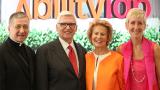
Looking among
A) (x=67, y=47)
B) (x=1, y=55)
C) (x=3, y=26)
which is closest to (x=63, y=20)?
(x=67, y=47)

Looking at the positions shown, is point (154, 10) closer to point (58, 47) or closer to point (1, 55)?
point (58, 47)

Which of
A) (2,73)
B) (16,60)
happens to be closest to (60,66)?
(16,60)

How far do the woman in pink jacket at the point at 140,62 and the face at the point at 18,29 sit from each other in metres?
0.96

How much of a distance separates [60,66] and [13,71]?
399 millimetres

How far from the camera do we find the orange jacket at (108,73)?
2.94 metres

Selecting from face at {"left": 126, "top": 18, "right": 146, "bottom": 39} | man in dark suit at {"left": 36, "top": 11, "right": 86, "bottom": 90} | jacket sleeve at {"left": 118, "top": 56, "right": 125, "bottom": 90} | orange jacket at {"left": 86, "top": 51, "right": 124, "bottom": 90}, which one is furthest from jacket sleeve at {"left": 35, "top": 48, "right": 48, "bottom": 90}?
face at {"left": 126, "top": 18, "right": 146, "bottom": 39}

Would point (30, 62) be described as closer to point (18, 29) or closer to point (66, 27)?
point (18, 29)

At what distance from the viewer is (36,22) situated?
17.4 feet

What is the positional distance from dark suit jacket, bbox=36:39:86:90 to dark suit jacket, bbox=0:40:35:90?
3.7 inches

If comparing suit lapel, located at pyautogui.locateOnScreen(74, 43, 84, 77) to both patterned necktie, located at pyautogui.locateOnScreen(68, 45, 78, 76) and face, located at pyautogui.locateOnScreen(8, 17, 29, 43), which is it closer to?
patterned necktie, located at pyautogui.locateOnScreen(68, 45, 78, 76)

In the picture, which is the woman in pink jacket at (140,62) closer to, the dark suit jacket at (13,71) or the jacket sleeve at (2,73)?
the dark suit jacket at (13,71)

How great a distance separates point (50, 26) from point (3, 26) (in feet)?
2.43

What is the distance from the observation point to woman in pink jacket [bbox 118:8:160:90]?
3.08 m

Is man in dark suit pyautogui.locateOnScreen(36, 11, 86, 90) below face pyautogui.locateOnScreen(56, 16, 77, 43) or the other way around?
below
